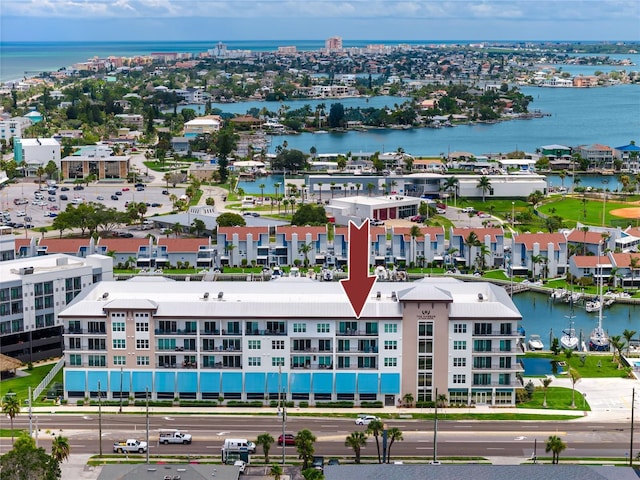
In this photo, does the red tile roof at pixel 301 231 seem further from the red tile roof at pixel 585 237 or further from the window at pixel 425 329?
the window at pixel 425 329

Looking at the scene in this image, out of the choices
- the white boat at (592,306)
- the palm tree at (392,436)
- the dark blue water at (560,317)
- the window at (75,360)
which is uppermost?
the window at (75,360)

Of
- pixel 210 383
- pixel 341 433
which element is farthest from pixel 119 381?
pixel 341 433

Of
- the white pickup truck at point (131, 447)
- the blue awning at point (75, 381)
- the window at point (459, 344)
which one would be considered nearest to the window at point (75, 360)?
the blue awning at point (75, 381)

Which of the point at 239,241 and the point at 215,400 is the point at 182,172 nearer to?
the point at 239,241

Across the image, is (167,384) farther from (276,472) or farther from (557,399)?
(557,399)

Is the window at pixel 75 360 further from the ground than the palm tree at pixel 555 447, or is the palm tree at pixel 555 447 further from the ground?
the window at pixel 75 360
